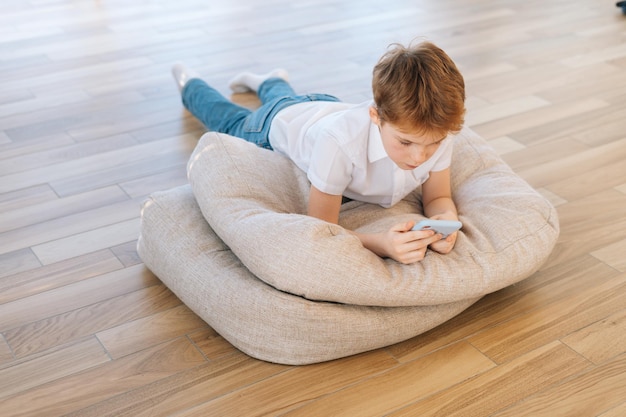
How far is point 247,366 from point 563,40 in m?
2.47

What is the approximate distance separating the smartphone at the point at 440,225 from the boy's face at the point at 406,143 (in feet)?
0.42

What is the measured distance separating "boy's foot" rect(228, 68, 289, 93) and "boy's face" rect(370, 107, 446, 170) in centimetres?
121

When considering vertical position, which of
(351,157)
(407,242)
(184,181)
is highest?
(351,157)

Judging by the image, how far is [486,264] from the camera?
1.81 meters

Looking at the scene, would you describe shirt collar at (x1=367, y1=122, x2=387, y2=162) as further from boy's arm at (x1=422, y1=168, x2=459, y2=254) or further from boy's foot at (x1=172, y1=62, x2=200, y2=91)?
boy's foot at (x1=172, y1=62, x2=200, y2=91)

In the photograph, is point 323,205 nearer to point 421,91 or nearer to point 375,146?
point 375,146

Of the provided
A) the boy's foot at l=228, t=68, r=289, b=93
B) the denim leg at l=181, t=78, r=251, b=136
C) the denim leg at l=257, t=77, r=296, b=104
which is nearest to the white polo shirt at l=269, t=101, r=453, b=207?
the denim leg at l=181, t=78, r=251, b=136

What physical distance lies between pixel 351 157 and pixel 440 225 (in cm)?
26

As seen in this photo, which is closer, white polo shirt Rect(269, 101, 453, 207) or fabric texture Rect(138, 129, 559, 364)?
fabric texture Rect(138, 129, 559, 364)

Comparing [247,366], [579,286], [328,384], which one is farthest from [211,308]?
[579,286]

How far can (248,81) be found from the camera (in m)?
3.07

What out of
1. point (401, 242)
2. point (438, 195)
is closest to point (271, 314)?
point (401, 242)

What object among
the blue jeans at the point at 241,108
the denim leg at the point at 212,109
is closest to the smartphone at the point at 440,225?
the blue jeans at the point at 241,108

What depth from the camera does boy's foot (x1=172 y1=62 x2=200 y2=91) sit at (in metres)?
2.91
